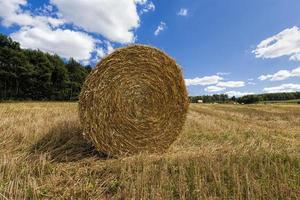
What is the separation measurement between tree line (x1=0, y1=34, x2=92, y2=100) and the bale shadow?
27002mm

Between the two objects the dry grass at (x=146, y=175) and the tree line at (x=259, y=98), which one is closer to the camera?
the dry grass at (x=146, y=175)

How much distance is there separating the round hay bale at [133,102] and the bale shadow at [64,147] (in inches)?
13.0

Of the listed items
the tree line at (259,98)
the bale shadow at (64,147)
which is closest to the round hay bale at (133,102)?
the bale shadow at (64,147)

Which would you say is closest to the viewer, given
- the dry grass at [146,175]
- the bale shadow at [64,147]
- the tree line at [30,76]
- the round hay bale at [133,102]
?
the dry grass at [146,175]

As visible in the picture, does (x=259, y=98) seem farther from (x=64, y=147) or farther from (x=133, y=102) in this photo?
(x=64, y=147)

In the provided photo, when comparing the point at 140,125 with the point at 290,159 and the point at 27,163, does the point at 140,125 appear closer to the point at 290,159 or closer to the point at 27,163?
the point at 27,163

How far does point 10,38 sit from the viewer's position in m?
38.9

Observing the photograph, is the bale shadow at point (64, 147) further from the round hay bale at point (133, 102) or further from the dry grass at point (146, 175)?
the round hay bale at point (133, 102)

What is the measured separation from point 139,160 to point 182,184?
3.85 ft

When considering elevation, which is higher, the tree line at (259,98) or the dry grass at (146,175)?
the tree line at (259,98)

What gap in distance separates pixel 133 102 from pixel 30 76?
1448 inches

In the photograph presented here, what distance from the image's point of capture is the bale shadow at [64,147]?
16.4ft

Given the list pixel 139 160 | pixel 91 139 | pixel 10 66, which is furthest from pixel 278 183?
pixel 10 66

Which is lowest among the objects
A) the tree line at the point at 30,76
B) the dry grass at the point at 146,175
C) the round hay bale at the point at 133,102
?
the dry grass at the point at 146,175
